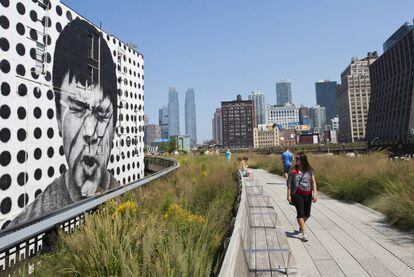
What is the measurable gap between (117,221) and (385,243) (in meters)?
5.00

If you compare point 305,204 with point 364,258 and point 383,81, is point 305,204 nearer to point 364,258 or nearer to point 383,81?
point 364,258

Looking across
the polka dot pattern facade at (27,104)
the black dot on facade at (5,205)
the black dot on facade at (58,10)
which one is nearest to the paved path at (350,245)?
the black dot on facade at (5,205)

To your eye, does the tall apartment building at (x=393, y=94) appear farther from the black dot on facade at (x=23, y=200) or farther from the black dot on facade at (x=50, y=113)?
the black dot on facade at (x=23, y=200)

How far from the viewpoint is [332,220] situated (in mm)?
8125

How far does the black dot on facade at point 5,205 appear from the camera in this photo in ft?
31.1

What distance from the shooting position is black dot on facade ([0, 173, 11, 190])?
9.44m

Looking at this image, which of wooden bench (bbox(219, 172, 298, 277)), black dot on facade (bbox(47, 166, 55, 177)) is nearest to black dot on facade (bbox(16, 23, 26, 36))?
black dot on facade (bbox(47, 166, 55, 177))

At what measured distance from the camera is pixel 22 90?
10328 millimetres

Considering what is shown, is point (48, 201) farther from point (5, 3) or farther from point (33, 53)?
point (5, 3)

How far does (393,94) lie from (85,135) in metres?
130

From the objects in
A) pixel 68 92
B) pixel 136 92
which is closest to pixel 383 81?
pixel 136 92

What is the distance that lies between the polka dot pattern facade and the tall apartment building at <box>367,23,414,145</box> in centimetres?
10295

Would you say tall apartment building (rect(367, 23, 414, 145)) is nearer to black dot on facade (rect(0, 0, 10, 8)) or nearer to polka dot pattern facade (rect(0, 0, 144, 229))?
polka dot pattern facade (rect(0, 0, 144, 229))

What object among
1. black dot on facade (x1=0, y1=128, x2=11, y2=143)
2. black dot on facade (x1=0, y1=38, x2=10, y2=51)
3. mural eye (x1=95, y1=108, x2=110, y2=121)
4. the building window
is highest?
the building window
